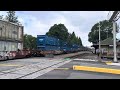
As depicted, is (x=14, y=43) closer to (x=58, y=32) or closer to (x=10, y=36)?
(x=10, y=36)

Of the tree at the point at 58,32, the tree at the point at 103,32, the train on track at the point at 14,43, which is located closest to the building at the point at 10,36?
the train on track at the point at 14,43

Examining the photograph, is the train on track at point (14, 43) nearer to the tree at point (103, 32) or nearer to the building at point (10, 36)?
the building at point (10, 36)

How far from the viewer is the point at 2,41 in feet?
89.1

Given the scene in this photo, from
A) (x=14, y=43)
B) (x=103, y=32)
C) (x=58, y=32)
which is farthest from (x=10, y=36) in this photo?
(x=103, y=32)

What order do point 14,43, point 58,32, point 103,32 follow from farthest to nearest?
point 103,32 → point 58,32 → point 14,43

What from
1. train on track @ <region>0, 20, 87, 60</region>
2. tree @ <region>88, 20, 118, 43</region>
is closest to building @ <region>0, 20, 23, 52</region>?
train on track @ <region>0, 20, 87, 60</region>

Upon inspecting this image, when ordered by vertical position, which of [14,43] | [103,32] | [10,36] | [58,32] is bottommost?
[14,43]

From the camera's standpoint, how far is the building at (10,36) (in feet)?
90.8

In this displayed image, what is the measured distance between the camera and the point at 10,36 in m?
30.0
